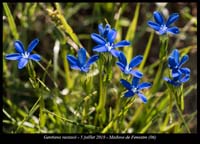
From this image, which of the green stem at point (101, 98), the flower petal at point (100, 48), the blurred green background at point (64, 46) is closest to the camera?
the flower petal at point (100, 48)

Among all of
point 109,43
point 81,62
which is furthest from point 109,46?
point 81,62

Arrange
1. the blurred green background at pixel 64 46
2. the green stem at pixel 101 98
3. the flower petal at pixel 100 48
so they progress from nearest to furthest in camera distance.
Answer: the flower petal at pixel 100 48 → the green stem at pixel 101 98 → the blurred green background at pixel 64 46

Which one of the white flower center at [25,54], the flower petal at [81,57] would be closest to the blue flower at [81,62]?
the flower petal at [81,57]

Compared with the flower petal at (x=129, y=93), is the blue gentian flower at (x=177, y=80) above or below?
above

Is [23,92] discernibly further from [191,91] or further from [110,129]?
[191,91]

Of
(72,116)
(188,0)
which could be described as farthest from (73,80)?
(188,0)

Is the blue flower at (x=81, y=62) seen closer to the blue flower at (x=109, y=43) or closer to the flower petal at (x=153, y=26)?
the blue flower at (x=109, y=43)

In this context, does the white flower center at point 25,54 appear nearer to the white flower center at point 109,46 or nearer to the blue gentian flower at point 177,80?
the white flower center at point 109,46

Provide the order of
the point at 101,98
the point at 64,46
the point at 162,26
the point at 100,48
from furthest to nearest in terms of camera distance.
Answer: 1. the point at 64,46
2. the point at 101,98
3. the point at 162,26
4. the point at 100,48

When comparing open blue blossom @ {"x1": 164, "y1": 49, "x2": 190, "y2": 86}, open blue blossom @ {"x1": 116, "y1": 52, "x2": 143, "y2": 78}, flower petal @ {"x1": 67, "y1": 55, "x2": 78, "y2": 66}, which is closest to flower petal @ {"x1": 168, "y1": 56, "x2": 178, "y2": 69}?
open blue blossom @ {"x1": 164, "y1": 49, "x2": 190, "y2": 86}

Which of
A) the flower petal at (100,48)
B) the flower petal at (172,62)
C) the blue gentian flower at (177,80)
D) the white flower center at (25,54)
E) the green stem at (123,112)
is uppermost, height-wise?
the flower petal at (100,48)

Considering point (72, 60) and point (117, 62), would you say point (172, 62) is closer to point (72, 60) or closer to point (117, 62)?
point (117, 62)

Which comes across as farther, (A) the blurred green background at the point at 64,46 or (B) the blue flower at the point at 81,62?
(A) the blurred green background at the point at 64,46
